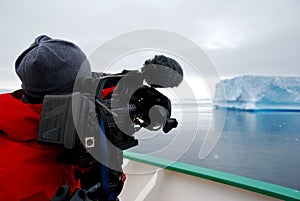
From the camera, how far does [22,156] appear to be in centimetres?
38

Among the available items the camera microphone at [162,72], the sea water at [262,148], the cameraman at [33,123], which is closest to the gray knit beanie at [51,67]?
the cameraman at [33,123]

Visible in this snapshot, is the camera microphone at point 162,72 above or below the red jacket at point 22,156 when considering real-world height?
above

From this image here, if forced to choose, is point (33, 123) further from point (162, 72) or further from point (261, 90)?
point (261, 90)

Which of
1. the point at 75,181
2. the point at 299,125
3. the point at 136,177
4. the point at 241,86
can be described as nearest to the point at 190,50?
the point at 75,181

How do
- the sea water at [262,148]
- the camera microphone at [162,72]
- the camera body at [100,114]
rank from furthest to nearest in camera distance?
the sea water at [262,148]
the camera microphone at [162,72]
the camera body at [100,114]

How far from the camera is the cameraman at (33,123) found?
37cm

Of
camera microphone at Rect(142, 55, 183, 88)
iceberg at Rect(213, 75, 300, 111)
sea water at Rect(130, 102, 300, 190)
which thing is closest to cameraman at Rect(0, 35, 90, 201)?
camera microphone at Rect(142, 55, 183, 88)

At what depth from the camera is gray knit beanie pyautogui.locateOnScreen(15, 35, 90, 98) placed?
1.26 feet

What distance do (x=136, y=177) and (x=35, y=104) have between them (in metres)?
1.10

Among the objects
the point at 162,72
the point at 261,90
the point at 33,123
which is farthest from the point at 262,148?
the point at 33,123

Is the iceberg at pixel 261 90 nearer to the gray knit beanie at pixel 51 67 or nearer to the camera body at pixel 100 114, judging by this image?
the camera body at pixel 100 114

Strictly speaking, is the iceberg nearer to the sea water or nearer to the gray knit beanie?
the sea water

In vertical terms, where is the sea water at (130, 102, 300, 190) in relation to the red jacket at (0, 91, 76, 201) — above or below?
above

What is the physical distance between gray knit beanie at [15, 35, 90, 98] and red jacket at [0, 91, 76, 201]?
4 centimetres
